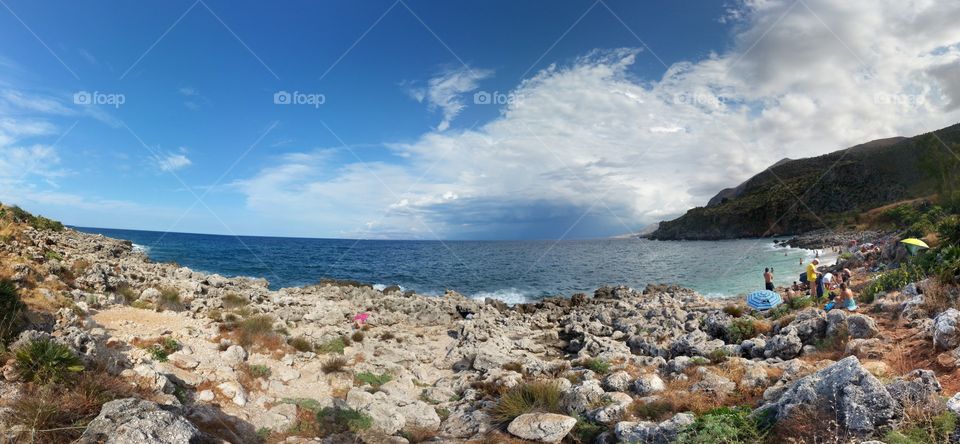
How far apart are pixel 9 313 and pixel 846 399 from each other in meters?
14.9

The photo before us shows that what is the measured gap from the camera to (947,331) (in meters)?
8.37

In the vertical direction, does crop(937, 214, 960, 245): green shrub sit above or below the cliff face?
below

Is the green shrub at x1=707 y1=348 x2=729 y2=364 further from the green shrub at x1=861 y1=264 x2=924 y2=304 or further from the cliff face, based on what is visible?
the cliff face

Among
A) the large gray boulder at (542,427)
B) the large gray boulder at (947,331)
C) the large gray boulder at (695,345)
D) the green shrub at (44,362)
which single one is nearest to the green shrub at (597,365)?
the large gray boulder at (695,345)

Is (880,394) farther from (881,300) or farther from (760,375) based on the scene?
(881,300)

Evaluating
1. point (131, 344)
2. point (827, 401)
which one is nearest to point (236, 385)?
point (131, 344)

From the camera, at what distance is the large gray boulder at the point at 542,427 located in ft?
27.8

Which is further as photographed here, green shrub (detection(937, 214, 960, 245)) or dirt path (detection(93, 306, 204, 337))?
green shrub (detection(937, 214, 960, 245))

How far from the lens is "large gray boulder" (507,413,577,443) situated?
27.8 ft

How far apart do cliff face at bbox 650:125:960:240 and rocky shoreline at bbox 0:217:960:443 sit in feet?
341

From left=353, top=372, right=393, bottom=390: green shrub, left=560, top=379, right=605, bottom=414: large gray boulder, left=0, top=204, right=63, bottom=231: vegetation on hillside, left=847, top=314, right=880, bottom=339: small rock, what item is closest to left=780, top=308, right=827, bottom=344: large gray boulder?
left=847, top=314, right=880, bottom=339: small rock

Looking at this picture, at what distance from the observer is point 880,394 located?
18.5ft

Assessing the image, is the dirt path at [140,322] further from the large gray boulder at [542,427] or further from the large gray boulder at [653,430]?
the large gray boulder at [653,430]

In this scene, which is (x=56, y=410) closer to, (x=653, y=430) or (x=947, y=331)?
(x=653, y=430)
